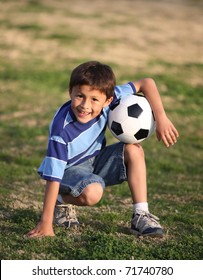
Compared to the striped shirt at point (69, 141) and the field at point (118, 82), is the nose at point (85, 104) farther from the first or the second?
the field at point (118, 82)

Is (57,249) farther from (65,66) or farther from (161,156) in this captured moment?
(65,66)

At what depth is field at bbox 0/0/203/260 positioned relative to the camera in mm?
5414

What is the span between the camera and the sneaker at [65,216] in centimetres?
584

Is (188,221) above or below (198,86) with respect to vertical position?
below

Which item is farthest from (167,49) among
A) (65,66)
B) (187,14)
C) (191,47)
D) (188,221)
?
(188,221)

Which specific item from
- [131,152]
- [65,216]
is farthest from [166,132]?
[65,216]

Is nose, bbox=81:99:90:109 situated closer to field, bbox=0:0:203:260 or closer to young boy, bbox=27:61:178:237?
young boy, bbox=27:61:178:237

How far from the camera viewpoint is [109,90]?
5570 millimetres

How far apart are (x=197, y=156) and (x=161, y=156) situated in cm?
64

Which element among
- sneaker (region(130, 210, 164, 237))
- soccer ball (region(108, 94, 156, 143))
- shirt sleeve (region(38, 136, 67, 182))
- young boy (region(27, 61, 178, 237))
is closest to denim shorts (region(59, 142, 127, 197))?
young boy (region(27, 61, 178, 237))

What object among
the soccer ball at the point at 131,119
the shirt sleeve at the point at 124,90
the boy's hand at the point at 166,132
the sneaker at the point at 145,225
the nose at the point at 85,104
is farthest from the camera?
the shirt sleeve at the point at 124,90

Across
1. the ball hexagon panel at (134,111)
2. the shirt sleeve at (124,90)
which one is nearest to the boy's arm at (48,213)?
the ball hexagon panel at (134,111)

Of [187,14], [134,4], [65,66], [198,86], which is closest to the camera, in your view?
[198,86]

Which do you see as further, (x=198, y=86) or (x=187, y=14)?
(x=187, y=14)
